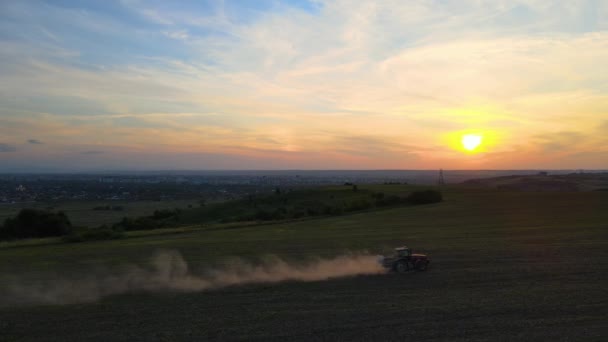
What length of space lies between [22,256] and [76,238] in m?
8.53

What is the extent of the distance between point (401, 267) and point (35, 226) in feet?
147

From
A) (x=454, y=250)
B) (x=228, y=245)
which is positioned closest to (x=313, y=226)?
(x=228, y=245)

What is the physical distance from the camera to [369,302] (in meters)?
15.7

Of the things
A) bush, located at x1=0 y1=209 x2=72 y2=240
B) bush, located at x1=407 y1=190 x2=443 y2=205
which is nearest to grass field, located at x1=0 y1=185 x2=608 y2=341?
bush, located at x1=0 y1=209 x2=72 y2=240

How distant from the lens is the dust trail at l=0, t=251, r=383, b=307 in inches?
717

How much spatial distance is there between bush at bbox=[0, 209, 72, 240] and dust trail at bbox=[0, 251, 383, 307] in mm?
31822

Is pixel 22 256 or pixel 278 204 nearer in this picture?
pixel 22 256

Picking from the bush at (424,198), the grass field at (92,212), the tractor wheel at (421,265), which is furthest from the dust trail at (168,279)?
the grass field at (92,212)

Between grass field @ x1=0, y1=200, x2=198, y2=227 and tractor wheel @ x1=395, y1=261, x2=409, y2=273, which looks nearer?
tractor wheel @ x1=395, y1=261, x2=409, y2=273

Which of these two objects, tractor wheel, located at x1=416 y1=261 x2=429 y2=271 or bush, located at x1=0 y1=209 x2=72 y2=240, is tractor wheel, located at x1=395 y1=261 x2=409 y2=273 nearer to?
tractor wheel, located at x1=416 y1=261 x2=429 y2=271

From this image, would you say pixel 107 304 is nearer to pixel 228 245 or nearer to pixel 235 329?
pixel 235 329

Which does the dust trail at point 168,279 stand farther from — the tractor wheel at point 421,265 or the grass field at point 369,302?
the tractor wheel at point 421,265

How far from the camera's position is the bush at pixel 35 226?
165 ft

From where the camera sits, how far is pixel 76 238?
37.9 m
